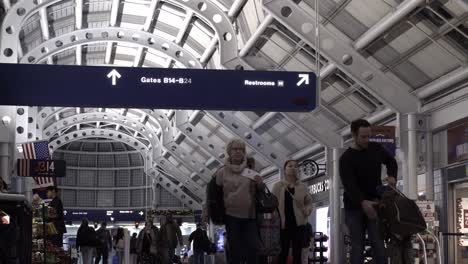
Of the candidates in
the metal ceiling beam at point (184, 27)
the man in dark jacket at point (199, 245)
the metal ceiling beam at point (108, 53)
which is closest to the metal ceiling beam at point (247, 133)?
the metal ceiling beam at point (184, 27)

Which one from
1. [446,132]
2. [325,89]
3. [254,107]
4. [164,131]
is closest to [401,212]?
[254,107]

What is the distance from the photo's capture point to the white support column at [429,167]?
67.1 ft

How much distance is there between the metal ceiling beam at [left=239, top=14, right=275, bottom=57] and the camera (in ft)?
78.0

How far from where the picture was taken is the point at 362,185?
7637 millimetres

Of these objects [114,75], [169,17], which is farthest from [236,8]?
[114,75]

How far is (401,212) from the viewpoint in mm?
7359

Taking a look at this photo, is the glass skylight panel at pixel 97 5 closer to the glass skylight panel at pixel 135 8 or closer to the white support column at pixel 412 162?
the glass skylight panel at pixel 135 8

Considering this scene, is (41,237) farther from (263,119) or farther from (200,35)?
(263,119)

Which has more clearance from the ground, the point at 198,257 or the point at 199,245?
the point at 199,245

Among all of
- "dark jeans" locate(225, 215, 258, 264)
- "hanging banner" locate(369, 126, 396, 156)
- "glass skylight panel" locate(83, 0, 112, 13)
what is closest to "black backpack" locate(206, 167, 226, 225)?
"dark jeans" locate(225, 215, 258, 264)

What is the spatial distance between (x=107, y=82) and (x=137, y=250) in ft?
33.4

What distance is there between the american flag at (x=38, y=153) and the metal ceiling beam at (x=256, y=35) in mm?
6922

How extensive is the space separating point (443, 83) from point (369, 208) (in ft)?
42.2

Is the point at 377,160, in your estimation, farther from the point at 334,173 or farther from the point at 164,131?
the point at 164,131
